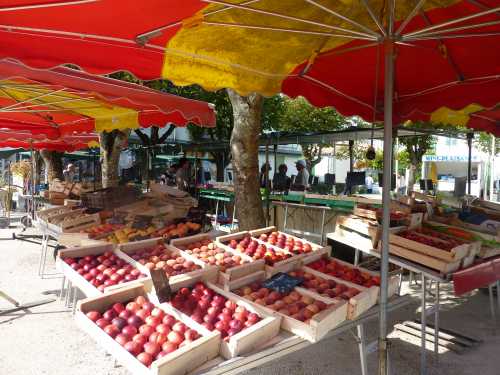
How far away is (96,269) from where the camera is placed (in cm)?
305

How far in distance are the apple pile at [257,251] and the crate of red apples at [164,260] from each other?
1.77 ft

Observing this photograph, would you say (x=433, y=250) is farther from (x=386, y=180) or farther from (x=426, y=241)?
(x=386, y=180)

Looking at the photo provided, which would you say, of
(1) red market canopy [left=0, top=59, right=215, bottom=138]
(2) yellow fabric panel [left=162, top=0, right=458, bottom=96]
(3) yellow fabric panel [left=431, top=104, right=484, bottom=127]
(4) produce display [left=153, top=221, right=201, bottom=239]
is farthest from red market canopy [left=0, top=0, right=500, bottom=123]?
(4) produce display [left=153, top=221, right=201, bottom=239]

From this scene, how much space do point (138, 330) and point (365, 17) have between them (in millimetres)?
2749

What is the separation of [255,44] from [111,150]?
833cm

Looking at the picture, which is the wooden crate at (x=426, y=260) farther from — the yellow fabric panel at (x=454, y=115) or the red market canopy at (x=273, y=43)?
the yellow fabric panel at (x=454, y=115)

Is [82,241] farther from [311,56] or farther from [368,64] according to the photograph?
[368,64]

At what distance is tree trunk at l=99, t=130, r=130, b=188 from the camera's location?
10.2 m

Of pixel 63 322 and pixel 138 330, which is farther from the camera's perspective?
pixel 63 322

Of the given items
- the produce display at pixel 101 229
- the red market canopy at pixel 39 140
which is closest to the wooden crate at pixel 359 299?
the produce display at pixel 101 229

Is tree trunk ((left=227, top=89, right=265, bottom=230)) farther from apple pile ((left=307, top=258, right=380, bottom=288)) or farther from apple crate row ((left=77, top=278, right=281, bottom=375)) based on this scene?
apple crate row ((left=77, top=278, right=281, bottom=375))

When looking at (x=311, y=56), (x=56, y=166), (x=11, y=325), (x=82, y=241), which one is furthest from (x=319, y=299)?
(x=56, y=166)

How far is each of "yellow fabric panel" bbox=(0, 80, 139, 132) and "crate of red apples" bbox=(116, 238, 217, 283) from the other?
74.2 inches

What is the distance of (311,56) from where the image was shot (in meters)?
3.31
